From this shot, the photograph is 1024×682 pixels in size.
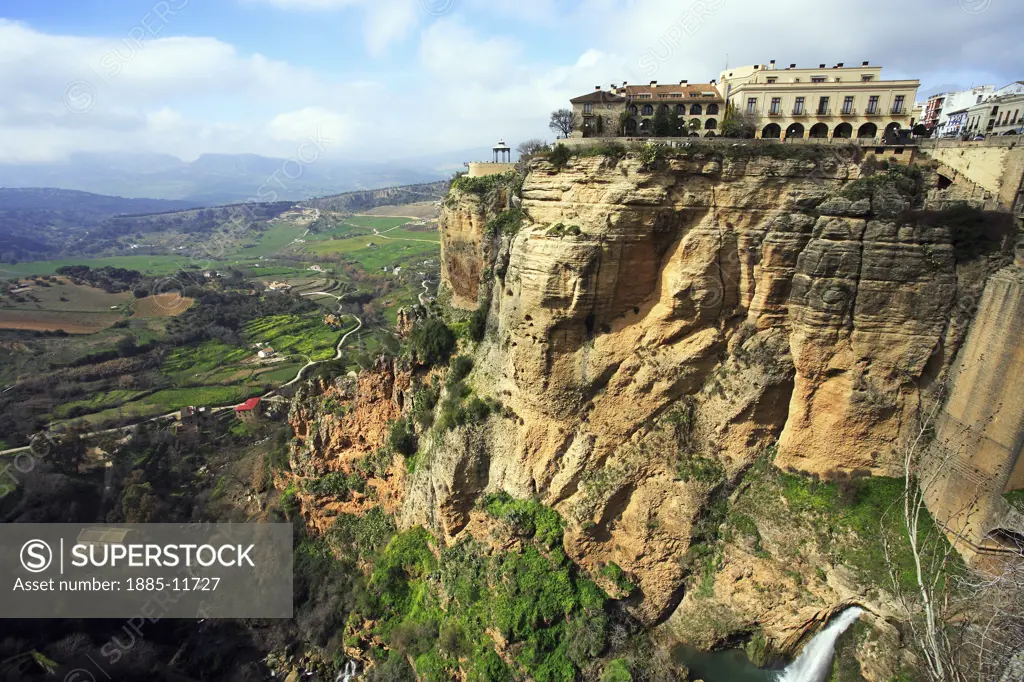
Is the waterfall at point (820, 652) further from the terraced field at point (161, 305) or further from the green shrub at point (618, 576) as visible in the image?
the terraced field at point (161, 305)

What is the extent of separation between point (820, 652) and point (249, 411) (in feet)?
141

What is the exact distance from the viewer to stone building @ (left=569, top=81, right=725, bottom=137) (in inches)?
947

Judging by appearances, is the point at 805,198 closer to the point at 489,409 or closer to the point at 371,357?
the point at 489,409

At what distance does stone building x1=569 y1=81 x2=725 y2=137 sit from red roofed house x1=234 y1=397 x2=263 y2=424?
117 feet

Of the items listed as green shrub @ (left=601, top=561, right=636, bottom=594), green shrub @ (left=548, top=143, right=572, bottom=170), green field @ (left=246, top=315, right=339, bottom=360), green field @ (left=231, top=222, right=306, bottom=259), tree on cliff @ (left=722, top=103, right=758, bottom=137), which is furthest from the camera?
green field @ (left=231, top=222, right=306, bottom=259)

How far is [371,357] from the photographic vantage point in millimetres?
24250

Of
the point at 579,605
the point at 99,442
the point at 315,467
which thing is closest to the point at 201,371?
the point at 99,442

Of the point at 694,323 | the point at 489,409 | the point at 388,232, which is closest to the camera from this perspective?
the point at 694,323

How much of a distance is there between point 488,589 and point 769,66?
27.2m

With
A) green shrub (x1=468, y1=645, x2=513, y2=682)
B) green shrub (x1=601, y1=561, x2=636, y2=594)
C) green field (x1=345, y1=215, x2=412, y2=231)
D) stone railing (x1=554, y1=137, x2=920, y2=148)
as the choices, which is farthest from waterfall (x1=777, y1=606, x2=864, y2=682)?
green field (x1=345, y1=215, x2=412, y2=231)

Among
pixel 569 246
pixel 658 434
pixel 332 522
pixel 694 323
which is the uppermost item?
pixel 569 246

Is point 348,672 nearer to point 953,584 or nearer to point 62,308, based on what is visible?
point 953,584

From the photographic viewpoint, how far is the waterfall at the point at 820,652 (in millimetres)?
15459

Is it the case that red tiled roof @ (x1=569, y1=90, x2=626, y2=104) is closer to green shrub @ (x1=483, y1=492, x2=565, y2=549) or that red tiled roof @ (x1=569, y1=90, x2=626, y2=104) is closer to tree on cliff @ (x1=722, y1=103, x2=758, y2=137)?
tree on cliff @ (x1=722, y1=103, x2=758, y2=137)
